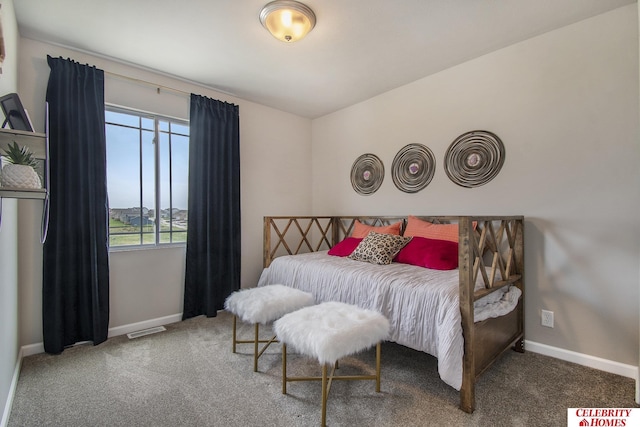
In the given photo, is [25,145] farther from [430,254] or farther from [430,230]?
[430,230]

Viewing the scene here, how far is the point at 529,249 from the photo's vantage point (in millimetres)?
2488

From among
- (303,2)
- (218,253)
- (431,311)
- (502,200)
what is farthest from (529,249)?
(218,253)

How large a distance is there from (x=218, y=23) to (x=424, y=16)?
1.55 m

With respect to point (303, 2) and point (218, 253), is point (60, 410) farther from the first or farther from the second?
point (303, 2)

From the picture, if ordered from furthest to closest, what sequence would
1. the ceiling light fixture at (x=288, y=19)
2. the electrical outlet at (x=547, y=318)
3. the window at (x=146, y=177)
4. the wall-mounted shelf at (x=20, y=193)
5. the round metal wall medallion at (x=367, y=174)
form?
the round metal wall medallion at (x=367, y=174) < the window at (x=146, y=177) < the electrical outlet at (x=547, y=318) < the ceiling light fixture at (x=288, y=19) < the wall-mounted shelf at (x=20, y=193)

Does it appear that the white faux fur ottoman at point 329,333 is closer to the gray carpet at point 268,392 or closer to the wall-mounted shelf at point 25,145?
the gray carpet at point 268,392

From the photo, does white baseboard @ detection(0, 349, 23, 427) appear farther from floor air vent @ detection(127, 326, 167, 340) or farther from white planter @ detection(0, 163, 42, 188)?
white planter @ detection(0, 163, 42, 188)

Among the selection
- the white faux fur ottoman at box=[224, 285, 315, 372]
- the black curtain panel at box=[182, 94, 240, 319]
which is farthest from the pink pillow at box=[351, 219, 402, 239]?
the black curtain panel at box=[182, 94, 240, 319]

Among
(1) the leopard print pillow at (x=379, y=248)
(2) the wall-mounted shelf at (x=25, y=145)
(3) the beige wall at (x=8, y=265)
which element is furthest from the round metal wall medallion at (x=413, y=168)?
(3) the beige wall at (x=8, y=265)

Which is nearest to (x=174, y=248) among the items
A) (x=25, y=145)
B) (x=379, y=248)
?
(x=25, y=145)

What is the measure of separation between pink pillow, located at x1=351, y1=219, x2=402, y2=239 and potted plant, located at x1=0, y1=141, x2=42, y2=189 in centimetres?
278

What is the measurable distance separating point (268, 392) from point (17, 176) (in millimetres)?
1728

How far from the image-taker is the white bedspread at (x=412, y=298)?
1.75 metres

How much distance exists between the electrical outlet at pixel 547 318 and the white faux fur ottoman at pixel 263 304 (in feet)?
6.22
